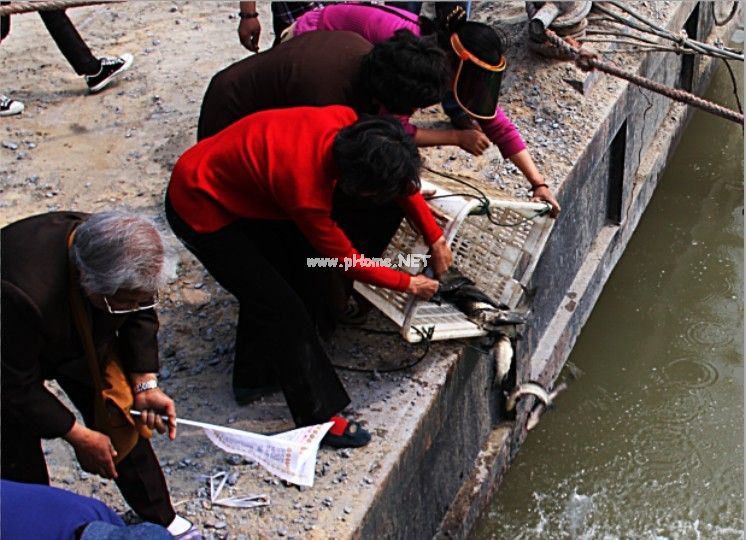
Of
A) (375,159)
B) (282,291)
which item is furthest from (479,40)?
(282,291)

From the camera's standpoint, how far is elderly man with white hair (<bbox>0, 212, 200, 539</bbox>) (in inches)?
96.0

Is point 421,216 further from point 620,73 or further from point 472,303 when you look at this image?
point 620,73

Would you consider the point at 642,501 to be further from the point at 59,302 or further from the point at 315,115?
the point at 59,302

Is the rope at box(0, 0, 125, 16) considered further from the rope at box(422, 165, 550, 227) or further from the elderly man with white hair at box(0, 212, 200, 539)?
the elderly man with white hair at box(0, 212, 200, 539)

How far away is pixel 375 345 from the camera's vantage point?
157 inches

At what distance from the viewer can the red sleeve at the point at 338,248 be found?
304cm

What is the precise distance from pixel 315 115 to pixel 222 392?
128 centimetres

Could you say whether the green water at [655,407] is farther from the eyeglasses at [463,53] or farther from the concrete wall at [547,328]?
the eyeglasses at [463,53]

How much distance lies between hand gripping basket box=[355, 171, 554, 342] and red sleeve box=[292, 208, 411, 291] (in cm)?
32

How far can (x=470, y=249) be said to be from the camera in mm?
4250

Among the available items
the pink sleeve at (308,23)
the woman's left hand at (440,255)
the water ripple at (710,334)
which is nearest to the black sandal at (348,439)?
the woman's left hand at (440,255)

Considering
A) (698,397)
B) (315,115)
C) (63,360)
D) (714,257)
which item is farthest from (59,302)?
(714,257)

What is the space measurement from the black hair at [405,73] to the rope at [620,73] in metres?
2.37

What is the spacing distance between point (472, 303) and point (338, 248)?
100 centimetres
